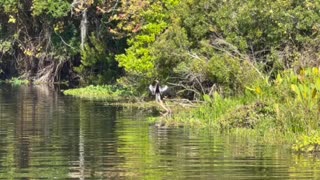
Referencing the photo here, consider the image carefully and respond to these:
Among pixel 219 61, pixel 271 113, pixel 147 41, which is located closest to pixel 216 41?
pixel 219 61

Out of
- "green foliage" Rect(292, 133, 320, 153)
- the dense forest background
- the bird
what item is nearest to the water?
"green foliage" Rect(292, 133, 320, 153)

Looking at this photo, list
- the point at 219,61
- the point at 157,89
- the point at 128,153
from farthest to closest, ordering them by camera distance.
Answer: the point at 157,89 → the point at 219,61 → the point at 128,153

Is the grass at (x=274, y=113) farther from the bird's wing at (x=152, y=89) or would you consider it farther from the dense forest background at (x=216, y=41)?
the bird's wing at (x=152, y=89)

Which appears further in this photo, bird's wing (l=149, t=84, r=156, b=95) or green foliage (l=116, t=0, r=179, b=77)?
green foliage (l=116, t=0, r=179, b=77)

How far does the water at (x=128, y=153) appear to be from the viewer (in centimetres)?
1683

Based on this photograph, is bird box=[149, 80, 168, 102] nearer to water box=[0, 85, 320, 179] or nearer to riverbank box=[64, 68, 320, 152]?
water box=[0, 85, 320, 179]

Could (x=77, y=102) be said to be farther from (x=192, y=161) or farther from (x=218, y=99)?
(x=192, y=161)

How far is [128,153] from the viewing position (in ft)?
65.2

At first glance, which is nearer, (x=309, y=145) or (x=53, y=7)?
(x=309, y=145)

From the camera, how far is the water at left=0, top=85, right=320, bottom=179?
16828mm

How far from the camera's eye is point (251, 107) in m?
24.0

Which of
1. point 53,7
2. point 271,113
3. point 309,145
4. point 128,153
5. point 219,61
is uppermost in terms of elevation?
point 53,7

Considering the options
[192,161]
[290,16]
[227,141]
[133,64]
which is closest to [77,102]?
[133,64]

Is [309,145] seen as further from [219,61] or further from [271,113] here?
[219,61]
